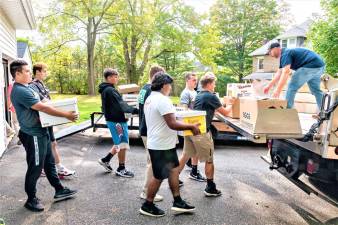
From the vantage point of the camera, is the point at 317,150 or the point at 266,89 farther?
the point at 266,89

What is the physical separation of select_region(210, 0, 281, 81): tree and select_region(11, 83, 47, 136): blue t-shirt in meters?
35.1

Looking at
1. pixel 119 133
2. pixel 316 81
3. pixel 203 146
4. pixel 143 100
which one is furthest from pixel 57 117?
pixel 316 81

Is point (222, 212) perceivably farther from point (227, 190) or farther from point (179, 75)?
point (179, 75)

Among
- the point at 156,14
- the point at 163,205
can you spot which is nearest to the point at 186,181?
the point at 163,205

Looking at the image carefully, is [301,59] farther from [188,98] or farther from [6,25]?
[6,25]

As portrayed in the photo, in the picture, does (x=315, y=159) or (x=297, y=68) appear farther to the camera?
(x=297, y=68)

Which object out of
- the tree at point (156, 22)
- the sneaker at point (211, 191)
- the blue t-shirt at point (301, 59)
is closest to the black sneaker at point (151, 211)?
the sneaker at point (211, 191)

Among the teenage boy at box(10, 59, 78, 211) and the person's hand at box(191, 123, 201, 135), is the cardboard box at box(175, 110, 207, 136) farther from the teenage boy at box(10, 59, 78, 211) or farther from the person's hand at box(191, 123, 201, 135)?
the teenage boy at box(10, 59, 78, 211)

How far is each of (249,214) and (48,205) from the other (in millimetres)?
2513

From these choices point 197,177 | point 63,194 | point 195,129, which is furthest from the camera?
point 197,177

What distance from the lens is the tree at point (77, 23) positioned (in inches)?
920

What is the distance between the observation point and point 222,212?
402cm

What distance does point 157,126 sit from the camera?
3625mm

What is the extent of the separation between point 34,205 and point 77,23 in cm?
2418
